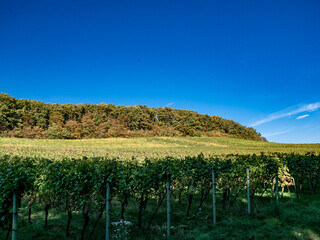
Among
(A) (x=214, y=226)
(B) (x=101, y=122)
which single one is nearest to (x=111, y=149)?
(B) (x=101, y=122)

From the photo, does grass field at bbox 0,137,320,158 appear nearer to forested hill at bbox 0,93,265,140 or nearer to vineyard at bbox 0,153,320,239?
forested hill at bbox 0,93,265,140

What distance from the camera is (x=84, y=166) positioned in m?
5.94

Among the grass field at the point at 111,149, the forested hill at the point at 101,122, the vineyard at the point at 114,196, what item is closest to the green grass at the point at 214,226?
the vineyard at the point at 114,196

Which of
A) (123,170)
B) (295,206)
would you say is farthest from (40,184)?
(295,206)

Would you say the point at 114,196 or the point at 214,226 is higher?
the point at 114,196

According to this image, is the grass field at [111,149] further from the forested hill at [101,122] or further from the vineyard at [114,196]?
the vineyard at [114,196]

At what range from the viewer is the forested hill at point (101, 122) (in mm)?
60125

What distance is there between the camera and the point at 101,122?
238 ft

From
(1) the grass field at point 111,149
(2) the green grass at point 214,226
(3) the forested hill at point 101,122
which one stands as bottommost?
(2) the green grass at point 214,226

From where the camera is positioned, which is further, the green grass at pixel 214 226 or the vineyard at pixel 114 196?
the green grass at pixel 214 226

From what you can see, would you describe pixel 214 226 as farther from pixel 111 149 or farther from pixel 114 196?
pixel 111 149

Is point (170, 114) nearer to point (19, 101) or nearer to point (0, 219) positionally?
point (19, 101)

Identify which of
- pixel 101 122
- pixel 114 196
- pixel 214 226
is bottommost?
pixel 214 226

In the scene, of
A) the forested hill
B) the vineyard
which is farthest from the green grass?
the forested hill
